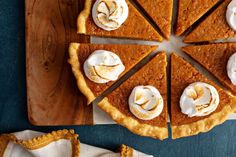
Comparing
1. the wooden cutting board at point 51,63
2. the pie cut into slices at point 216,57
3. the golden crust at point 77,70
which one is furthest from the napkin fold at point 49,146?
the pie cut into slices at point 216,57

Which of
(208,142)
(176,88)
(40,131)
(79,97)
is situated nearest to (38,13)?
(79,97)

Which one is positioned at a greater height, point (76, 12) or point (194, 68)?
point (76, 12)

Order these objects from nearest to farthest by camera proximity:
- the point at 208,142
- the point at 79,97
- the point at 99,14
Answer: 1. the point at 99,14
2. the point at 79,97
3. the point at 208,142

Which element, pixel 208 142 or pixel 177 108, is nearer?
pixel 177 108

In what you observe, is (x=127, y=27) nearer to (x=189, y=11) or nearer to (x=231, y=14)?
(x=189, y=11)

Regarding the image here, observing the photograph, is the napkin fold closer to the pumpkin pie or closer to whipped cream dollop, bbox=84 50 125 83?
the pumpkin pie

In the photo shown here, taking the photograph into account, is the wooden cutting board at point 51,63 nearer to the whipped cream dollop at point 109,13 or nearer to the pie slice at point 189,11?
the whipped cream dollop at point 109,13

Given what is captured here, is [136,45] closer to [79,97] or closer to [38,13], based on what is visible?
[79,97]

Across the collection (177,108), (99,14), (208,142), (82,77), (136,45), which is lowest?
(208,142)
